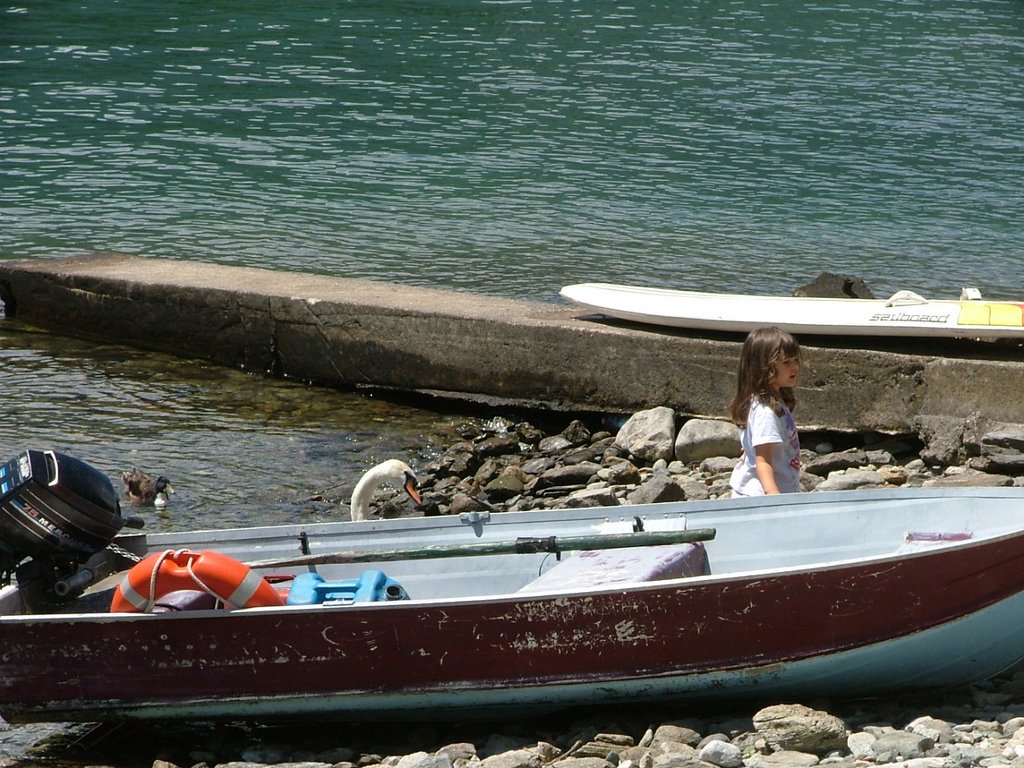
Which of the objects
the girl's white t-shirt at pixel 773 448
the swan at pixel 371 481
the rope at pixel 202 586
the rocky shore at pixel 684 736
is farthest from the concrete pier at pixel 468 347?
the rope at pixel 202 586

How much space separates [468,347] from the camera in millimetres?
9414

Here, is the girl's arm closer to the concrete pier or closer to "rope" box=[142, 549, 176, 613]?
"rope" box=[142, 549, 176, 613]

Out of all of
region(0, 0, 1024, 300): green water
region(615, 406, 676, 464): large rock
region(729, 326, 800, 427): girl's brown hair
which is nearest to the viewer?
region(729, 326, 800, 427): girl's brown hair

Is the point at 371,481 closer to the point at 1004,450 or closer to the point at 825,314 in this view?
the point at 825,314

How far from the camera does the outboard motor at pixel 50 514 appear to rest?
536 cm

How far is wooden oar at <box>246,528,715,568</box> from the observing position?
207 inches

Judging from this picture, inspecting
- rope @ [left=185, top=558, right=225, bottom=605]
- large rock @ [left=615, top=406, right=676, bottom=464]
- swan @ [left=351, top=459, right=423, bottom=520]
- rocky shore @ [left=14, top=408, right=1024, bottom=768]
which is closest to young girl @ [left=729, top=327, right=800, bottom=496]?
rocky shore @ [left=14, top=408, right=1024, bottom=768]

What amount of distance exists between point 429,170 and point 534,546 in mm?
12356

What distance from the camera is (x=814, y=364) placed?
827 centimetres

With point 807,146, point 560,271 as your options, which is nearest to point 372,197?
point 560,271

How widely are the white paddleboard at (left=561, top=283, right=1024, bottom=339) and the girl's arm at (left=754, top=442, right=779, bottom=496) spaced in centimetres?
267

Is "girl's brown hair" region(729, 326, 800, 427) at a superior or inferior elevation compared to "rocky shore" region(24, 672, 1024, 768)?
superior

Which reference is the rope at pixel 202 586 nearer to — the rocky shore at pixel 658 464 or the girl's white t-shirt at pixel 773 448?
the girl's white t-shirt at pixel 773 448

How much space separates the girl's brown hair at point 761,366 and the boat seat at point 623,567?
24.7 inches
